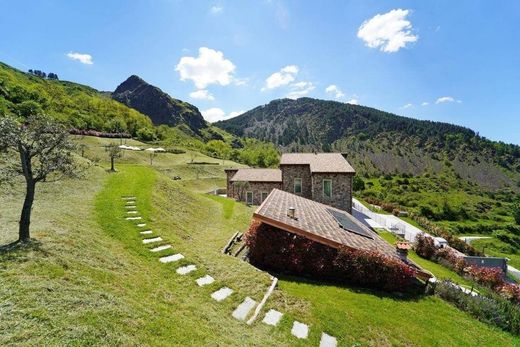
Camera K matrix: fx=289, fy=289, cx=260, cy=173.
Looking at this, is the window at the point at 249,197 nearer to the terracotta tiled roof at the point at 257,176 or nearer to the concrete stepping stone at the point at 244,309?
the terracotta tiled roof at the point at 257,176

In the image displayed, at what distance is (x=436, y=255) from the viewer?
75.0 ft

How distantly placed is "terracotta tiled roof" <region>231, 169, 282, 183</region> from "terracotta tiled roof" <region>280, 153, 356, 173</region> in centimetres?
227

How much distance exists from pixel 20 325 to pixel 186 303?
346cm

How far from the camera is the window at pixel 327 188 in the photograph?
96.3ft

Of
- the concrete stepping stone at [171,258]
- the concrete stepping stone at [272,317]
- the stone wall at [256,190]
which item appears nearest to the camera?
the concrete stepping stone at [272,317]

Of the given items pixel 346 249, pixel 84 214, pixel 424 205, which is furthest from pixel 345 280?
pixel 424 205

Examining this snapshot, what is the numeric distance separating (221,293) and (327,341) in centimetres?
305

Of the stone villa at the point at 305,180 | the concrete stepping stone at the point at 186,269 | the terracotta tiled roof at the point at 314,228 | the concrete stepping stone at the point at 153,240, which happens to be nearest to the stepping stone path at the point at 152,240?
A: the concrete stepping stone at the point at 153,240

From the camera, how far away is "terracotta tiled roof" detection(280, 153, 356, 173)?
29286 millimetres

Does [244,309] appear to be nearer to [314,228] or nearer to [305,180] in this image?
[314,228]

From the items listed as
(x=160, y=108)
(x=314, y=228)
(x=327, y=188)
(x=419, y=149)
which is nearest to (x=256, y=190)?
(x=327, y=188)

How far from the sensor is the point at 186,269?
930 cm

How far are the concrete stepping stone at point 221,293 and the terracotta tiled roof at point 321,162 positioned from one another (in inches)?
873

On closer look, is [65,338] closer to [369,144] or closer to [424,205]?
[424,205]
